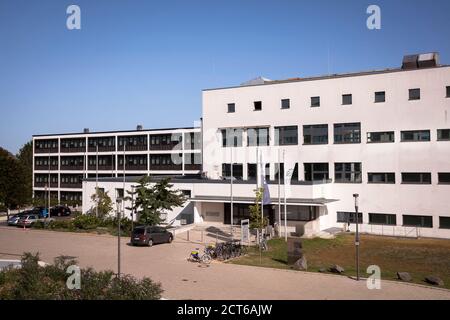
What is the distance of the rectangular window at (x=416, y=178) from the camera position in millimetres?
35812

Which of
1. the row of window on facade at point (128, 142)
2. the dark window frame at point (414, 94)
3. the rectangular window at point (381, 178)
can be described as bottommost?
the rectangular window at point (381, 178)

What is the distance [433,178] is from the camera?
35.5 meters

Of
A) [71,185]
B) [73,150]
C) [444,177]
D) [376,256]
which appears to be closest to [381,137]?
[444,177]

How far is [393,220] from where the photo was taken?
122 feet

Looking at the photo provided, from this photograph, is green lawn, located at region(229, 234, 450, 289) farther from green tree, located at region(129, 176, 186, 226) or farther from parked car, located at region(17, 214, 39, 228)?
parked car, located at region(17, 214, 39, 228)

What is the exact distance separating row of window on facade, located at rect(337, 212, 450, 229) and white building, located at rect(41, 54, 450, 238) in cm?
8

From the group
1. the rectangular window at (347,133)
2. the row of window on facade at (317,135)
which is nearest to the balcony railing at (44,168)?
the row of window on facade at (317,135)

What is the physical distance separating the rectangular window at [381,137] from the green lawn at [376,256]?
8172 millimetres

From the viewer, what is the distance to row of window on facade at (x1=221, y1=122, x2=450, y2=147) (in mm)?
36344

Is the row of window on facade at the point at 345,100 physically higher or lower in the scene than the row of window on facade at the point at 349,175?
higher

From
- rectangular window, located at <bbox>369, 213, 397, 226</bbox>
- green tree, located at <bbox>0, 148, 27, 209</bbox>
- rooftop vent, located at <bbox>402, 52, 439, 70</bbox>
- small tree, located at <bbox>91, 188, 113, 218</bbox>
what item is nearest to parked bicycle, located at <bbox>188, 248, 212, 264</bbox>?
rectangular window, located at <bbox>369, 213, 397, 226</bbox>

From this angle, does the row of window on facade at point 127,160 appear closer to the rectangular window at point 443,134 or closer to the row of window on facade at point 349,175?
the row of window on facade at point 349,175

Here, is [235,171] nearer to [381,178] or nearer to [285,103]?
[285,103]
